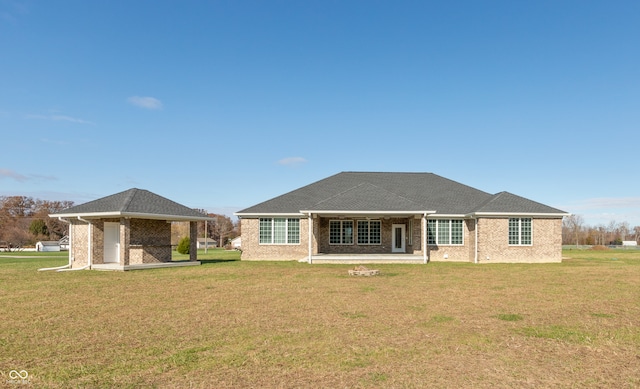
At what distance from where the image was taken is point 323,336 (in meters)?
7.21

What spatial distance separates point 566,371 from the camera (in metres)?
5.48

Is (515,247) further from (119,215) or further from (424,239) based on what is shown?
(119,215)

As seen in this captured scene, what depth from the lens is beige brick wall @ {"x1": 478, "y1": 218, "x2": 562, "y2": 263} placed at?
24672mm

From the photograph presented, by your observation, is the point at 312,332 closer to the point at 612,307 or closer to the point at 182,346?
the point at 182,346

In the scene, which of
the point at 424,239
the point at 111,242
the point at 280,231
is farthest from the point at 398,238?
the point at 111,242

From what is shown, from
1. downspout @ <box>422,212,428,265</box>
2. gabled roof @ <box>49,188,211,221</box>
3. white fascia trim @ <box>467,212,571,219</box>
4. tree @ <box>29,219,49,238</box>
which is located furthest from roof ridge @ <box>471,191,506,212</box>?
tree @ <box>29,219,49,238</box>

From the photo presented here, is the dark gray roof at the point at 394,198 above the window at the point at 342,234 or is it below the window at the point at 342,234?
Result: above

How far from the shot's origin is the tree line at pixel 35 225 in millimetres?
61406

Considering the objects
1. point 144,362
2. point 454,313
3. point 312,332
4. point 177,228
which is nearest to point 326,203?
point 454,313

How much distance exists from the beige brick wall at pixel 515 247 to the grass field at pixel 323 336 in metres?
10.9

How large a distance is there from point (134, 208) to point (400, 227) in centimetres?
1600

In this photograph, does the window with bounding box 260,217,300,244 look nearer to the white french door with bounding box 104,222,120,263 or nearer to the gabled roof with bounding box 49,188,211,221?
the gabled roof with bounding box 49,188,211,221

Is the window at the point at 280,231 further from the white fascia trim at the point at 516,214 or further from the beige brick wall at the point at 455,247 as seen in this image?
the white fascia trim at the point at 516,214

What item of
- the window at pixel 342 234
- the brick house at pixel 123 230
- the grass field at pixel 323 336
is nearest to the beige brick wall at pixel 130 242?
the brick house at pixel 123 230
